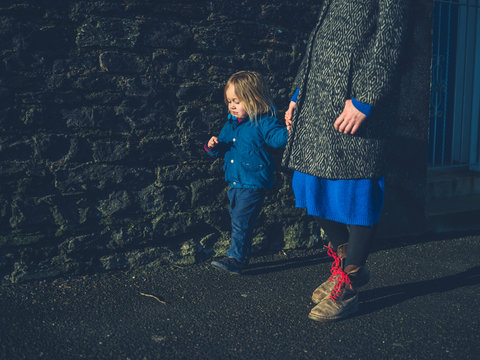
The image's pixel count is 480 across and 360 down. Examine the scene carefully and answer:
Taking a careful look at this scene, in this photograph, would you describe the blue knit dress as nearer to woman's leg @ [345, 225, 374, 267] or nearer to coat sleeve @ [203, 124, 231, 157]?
woman's leg @ [345, 225, 374, 267]

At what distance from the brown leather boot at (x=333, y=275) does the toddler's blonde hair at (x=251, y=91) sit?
3.40 feet

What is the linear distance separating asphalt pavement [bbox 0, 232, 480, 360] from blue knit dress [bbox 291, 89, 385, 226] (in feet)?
1.83

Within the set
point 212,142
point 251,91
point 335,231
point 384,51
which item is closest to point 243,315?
point 335,231

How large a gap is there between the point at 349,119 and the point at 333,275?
2.99ft

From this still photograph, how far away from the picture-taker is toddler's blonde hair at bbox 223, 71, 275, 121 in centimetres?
316

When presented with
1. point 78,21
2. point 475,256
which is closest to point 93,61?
point 78,21

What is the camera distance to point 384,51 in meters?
2.33

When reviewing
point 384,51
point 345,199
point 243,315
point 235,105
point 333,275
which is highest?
point 384,51

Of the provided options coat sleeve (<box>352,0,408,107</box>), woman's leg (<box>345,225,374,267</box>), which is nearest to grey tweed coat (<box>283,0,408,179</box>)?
coat sleeve (<box>352,0,408,107</box>)

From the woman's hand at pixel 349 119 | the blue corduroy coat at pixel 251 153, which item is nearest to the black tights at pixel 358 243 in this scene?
the woman's hand at pixel 349 119

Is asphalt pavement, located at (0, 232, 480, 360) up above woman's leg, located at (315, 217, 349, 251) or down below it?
below

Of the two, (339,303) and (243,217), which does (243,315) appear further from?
(243,217)

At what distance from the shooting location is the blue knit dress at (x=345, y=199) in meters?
2.53

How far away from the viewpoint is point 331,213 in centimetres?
263
